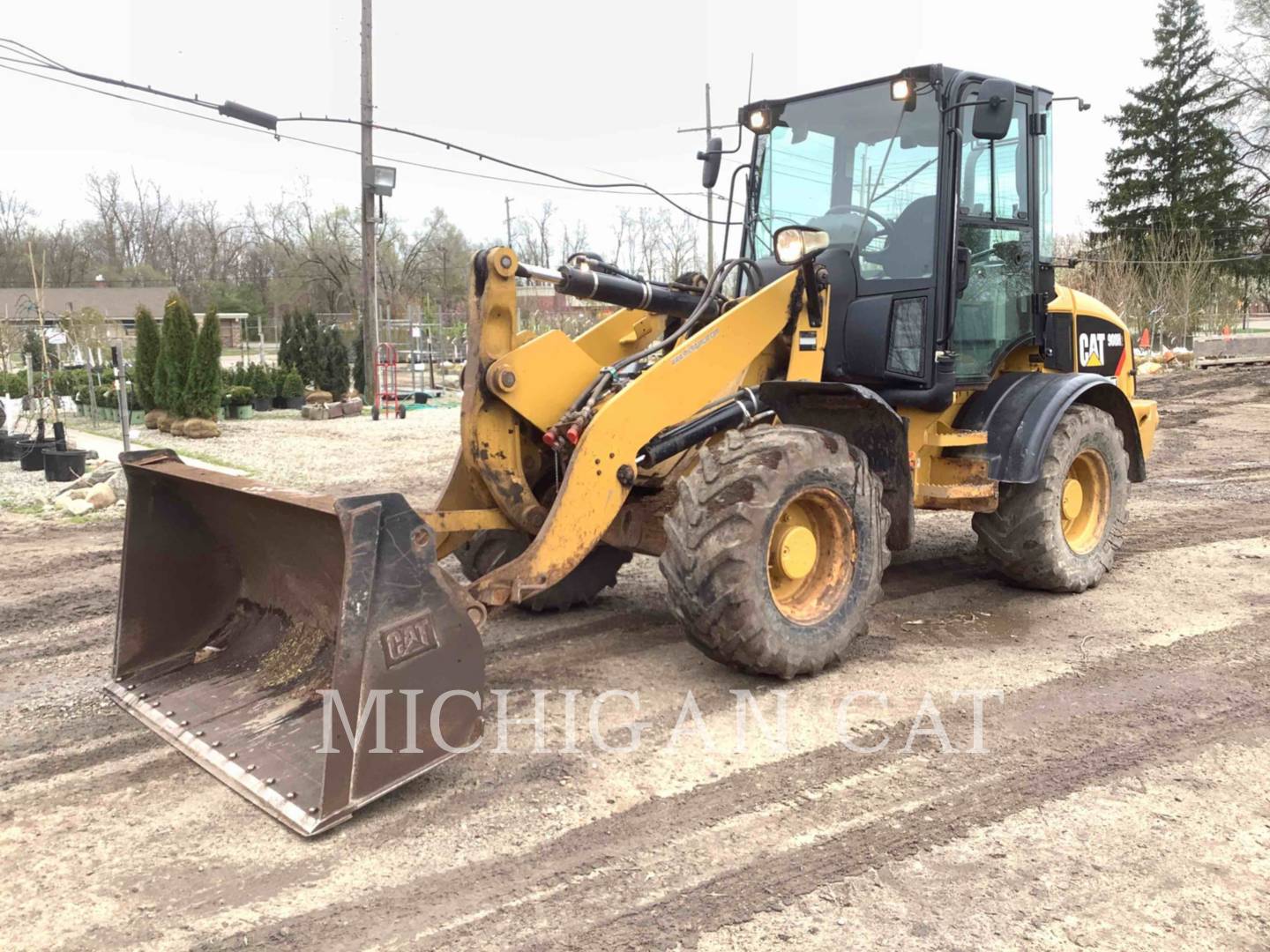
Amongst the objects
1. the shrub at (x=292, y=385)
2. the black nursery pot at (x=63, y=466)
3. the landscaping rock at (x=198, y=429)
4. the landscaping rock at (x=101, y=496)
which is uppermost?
the shrub at (x=292, y=385)

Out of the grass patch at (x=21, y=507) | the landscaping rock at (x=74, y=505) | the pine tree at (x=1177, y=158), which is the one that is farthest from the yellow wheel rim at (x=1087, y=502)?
the pine tree at (x=1177, y=158)

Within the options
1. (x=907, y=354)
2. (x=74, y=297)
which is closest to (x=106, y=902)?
(x=907, y=354)

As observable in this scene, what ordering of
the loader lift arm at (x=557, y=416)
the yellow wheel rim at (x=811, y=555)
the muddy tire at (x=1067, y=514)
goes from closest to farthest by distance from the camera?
1. the loader lift arm at (x=557, y=416)
2. the yellow wheel rim at (x=811, y=555)
3. the muddy tire at (x=1067, y=514)

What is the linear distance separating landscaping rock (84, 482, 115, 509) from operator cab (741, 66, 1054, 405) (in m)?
6.48

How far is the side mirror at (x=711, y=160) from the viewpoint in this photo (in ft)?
19.6

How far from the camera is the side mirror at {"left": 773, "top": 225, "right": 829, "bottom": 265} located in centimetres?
479

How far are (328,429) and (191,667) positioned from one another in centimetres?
1260

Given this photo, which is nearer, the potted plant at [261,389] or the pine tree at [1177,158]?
the potted plant at [261,389]

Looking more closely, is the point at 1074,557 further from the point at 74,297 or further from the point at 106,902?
the point at 74,297

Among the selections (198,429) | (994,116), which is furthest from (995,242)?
(198,429)

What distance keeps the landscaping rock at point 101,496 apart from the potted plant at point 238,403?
880 cm

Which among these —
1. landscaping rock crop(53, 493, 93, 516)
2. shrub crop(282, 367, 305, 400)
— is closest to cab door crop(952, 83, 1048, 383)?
landscaping rock crop(53, 493, 93, 516)

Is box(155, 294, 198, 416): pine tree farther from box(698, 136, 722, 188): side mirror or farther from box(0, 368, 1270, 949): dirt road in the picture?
box(698, 136, 722, 188): side mirror

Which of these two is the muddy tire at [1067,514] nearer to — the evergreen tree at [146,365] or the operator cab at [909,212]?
the operator cab at [909,212]
